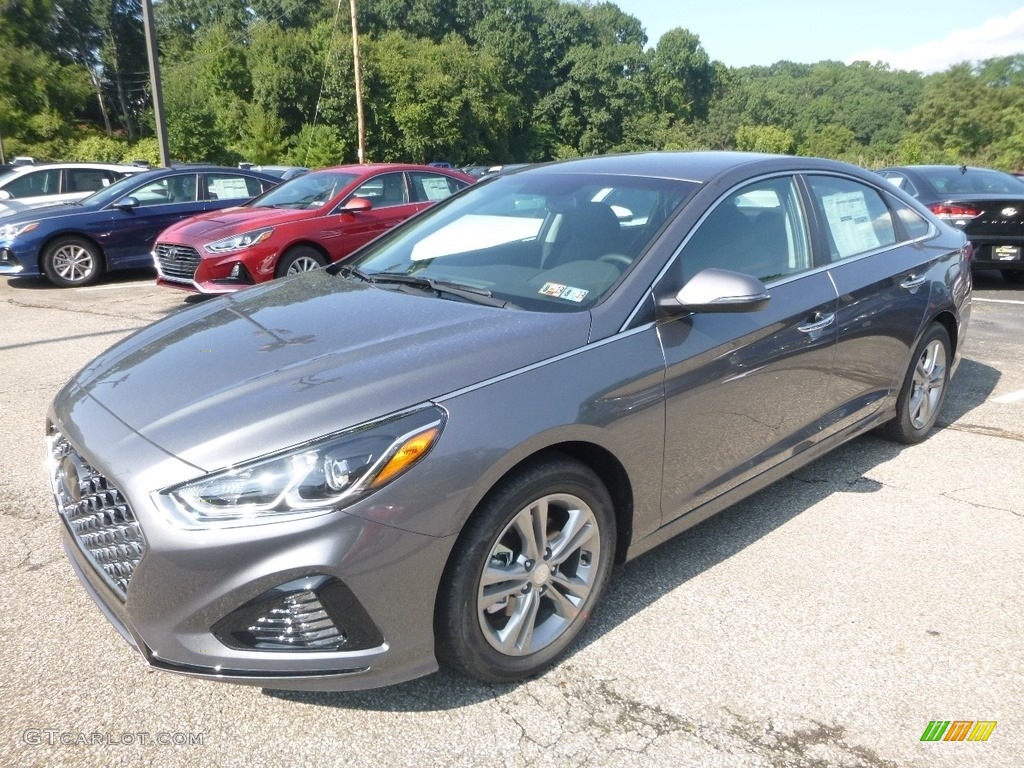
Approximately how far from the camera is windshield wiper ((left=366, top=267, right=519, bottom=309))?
2.95 m

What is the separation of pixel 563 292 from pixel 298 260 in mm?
6203

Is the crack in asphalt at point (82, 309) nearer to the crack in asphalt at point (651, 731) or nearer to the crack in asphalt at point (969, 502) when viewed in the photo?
the crack in asphalt at point (651, 731)

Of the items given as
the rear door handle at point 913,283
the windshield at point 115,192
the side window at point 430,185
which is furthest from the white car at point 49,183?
the rear door handle at point 913,283

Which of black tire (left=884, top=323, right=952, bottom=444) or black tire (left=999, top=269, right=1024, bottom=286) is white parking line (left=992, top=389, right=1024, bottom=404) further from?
black tire (left=999, top=269, right=1024, bottom=286)

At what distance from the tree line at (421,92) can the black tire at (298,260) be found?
28.2 m

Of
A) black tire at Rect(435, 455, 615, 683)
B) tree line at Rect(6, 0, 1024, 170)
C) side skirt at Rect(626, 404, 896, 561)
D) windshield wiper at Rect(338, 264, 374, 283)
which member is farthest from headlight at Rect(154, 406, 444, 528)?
tree line at Rect(6, 0, 1024, 170)

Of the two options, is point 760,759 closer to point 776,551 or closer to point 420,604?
point 420,604

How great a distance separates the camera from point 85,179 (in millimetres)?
12859

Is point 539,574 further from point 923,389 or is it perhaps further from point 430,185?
point 430,185

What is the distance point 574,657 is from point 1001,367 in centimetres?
508

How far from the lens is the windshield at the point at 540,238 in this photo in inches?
119

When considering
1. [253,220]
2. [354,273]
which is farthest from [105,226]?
[354,273]

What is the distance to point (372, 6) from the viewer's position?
211 feet

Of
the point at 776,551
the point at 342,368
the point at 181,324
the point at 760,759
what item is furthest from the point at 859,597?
the point at 181,324
